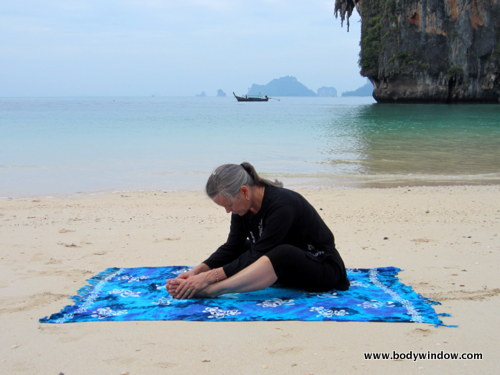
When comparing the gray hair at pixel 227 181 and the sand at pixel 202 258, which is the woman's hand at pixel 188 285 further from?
the gray hair at pixel 227 181

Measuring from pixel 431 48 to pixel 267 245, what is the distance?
4588cm

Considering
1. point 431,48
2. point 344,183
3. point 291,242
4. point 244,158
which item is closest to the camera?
point 291,242

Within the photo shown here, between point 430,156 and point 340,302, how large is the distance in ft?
38.0

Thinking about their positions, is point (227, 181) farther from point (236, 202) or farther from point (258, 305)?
point (258, 305)

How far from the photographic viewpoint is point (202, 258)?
4.83 m

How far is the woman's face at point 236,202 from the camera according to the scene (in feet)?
10.7

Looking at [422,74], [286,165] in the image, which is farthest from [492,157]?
[422,74]

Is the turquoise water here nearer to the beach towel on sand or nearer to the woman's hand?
the beach towel on sand

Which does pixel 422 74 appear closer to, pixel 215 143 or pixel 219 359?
pixel 215 143

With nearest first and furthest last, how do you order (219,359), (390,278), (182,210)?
1. (219,359)
2. (390,278)
3. (182,210)

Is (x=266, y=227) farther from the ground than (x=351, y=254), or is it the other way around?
(x=266, y=227)

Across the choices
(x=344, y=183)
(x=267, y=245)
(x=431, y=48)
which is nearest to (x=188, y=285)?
(x=267, y=245)

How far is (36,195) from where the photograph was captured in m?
9.11

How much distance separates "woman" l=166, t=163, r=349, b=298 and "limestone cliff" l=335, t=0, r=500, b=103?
44.3m
